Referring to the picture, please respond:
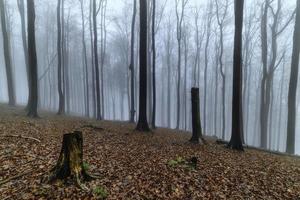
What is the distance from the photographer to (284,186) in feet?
20.4

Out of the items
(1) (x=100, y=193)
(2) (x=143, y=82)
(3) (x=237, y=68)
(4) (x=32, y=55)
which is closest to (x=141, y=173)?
(1) (x=100, y=193)

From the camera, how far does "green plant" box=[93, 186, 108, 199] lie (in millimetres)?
4660

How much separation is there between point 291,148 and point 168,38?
74.0 ft

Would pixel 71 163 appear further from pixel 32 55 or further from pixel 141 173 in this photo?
pixel 32 55

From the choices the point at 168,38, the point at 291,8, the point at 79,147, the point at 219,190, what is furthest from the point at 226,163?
the point at 168,38

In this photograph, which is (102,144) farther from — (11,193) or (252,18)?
(252,18)

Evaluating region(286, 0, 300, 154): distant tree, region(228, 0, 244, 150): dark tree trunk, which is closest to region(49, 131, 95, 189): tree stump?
region(228, 0, 244, 150): dark tree trunk

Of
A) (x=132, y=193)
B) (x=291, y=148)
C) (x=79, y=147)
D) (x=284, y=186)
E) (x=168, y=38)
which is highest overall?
(x=168, y=38)

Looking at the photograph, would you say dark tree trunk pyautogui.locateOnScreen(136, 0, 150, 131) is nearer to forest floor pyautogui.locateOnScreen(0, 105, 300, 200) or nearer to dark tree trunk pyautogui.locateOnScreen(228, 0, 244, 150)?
forest floor pyautogui.locateOnScreen(0, 105, 300, 200)

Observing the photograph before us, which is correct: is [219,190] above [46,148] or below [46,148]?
below

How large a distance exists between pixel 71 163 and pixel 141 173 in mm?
1877

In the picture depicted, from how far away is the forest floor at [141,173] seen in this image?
4.87m

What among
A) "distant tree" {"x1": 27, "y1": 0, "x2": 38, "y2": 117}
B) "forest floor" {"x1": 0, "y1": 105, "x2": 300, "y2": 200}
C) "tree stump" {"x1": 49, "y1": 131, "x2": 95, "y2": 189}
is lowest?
"forest floor" {"x1": 0, "y1": 105, "x2": 300, "y2": 200}

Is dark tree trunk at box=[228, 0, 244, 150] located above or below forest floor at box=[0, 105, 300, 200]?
above
